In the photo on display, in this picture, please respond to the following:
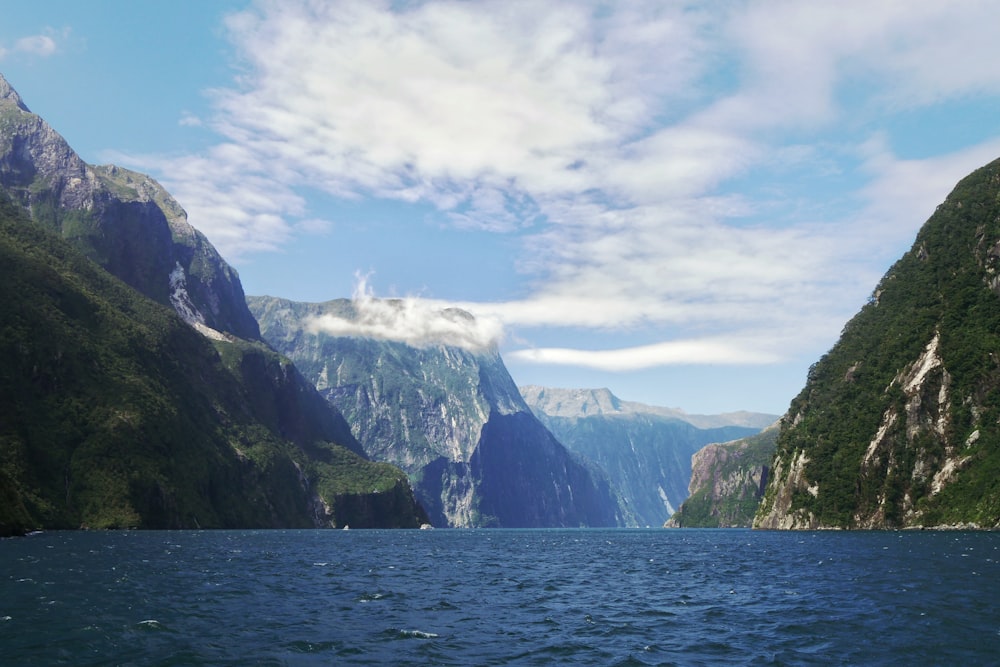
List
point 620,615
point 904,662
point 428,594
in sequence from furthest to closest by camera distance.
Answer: point 428,594, point 620,615, point 904,662

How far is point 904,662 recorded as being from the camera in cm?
3209

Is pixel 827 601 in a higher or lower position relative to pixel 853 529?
higher

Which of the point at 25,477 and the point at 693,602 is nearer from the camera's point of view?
the point at 693,602

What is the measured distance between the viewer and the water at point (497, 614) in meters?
34.2

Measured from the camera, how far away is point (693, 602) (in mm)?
55500

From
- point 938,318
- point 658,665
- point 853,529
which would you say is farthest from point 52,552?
point 938,318

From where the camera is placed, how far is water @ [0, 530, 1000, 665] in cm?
3416

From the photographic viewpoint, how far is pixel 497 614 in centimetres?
4922

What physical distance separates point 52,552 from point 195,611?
62.0 meters

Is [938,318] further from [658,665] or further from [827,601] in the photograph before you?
[658,665]

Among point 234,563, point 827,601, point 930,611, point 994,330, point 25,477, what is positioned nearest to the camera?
point 930,611

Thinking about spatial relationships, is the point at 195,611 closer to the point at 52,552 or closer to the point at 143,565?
the point at 143,565

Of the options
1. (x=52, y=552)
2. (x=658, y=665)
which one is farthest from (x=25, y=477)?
(x=658, y=665)

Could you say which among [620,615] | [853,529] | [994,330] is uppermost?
[994,330]
